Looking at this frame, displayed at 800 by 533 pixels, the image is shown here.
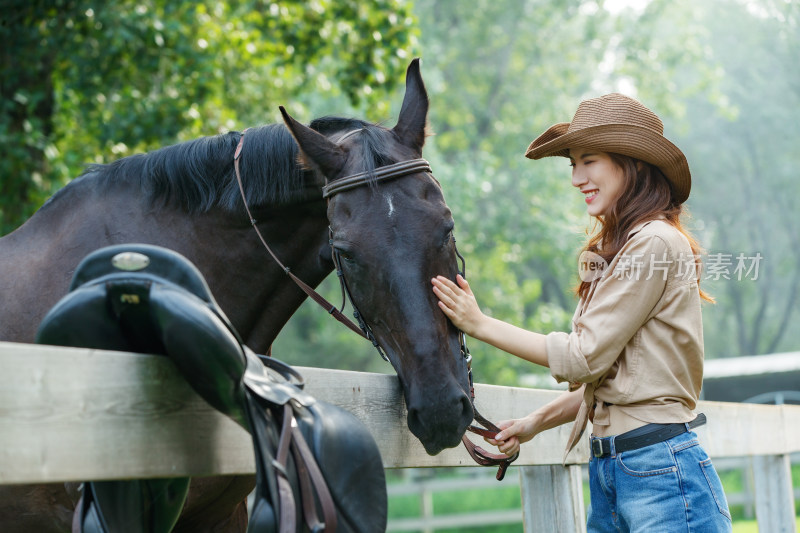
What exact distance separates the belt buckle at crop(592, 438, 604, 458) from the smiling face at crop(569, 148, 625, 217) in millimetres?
728

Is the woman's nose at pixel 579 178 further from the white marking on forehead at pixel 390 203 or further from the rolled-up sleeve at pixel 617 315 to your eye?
the white marking on forehead at pixel 390 203

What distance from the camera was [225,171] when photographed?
340cm

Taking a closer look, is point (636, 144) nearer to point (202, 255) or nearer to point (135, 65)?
point (202, 255)

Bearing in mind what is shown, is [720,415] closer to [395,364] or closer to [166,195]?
[395,364]

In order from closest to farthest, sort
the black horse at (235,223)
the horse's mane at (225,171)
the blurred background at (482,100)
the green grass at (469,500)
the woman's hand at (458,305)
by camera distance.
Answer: the woman's hand at (458,305), the black horse at (235,223), the horse's mane at (225,171), the blurred background at (482,100), the green grass at (469,500)

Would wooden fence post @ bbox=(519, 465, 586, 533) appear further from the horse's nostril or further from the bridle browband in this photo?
the horse's nostril

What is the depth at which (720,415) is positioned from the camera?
13.4ft

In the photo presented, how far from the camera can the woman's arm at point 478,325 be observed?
255 centimetres

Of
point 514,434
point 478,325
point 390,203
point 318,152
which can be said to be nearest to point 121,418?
point 478,325

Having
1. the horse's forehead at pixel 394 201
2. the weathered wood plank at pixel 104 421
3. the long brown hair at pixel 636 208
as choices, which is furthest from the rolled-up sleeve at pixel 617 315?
the weathered wood plank at pixel 104 421

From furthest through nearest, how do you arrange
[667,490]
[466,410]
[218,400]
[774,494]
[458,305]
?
[774,494], [458,305], [466,410], [667,490], [218,400]

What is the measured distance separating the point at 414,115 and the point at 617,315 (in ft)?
4.11

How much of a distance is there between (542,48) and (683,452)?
23.0m

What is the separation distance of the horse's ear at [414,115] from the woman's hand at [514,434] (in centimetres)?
110
